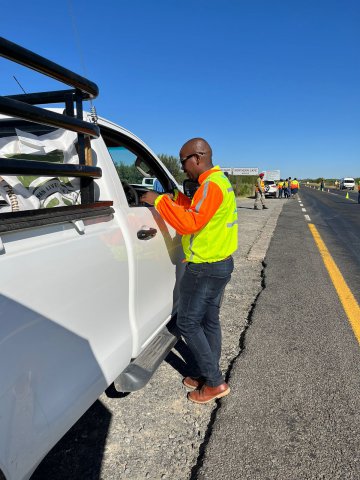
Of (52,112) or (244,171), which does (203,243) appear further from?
(244,171)

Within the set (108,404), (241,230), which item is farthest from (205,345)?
(241,230)

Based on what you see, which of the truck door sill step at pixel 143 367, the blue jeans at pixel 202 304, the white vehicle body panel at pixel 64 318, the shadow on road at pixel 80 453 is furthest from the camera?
the blue jeans at pixel 202 304

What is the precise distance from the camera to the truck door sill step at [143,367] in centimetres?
213

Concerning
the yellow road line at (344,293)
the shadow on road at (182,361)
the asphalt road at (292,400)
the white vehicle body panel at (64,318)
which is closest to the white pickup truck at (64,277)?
the white vehicle body panel at (64,318)

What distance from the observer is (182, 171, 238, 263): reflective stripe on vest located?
234cm

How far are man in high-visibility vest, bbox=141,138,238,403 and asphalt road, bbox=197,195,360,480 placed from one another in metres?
0.35

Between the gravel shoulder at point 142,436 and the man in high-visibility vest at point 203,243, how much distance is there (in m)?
0.23

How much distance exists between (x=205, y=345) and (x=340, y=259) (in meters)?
5.51

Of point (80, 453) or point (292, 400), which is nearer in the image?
point (80, 453)

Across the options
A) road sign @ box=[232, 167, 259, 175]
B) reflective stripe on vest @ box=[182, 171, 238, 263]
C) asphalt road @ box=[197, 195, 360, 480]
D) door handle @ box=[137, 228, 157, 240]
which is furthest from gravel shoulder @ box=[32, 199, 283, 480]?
road sign @ box=[232, 167, 259, 175]

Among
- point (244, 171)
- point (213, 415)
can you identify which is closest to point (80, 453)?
point (213, 415)

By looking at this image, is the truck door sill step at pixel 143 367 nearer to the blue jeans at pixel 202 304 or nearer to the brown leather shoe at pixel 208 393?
the blue jeans at pixel 202 304

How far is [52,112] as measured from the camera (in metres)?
1.53

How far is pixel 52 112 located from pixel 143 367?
4.93 feet
